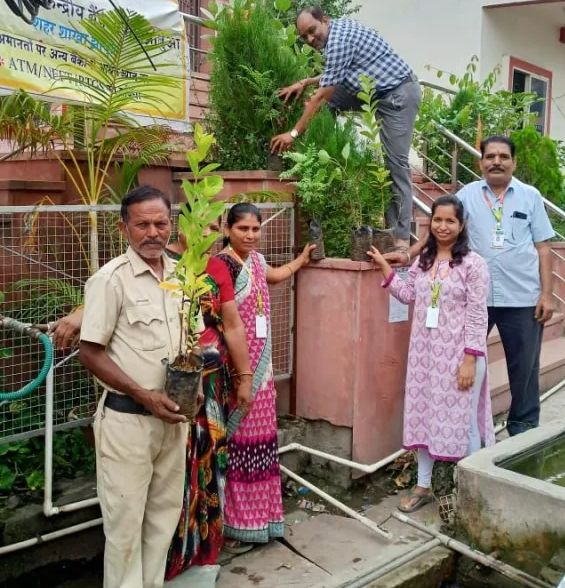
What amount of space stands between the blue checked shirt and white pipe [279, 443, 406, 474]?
2.27 m

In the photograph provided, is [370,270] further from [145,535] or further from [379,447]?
[145,535]

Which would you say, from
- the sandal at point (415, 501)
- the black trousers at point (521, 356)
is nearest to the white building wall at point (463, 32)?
the black trousers at point (521, 356)

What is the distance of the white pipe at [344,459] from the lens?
13.5 feet

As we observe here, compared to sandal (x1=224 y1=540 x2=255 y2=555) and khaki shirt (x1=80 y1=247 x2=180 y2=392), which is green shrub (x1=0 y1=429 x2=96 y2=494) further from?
khaki shirt (x1=80 y1=247 x2=180 y2=392)

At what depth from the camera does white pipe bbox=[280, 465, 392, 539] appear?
3.65m

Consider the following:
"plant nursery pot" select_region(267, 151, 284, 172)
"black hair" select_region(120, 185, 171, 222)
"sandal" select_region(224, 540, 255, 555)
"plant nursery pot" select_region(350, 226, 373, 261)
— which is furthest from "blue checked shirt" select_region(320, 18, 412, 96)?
"sandal" select_region(224, 540, 255, 555)

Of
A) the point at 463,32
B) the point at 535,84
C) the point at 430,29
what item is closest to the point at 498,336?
the point at 463,32

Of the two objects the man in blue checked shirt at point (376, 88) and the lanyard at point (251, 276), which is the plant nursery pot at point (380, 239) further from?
the lanyard at point (251, 276)

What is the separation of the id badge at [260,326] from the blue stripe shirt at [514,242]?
1491mm

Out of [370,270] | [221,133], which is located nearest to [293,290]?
[370,270]

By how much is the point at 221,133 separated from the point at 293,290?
1229 mm

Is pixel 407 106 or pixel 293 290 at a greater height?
pixel 407 106

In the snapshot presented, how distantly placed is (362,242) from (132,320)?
77.5 inches

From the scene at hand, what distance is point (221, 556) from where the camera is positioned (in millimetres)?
3449
